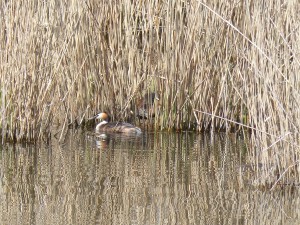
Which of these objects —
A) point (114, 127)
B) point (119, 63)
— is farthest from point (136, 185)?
point (119, 63)

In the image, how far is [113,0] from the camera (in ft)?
27.7

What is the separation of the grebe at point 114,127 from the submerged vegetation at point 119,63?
23 centimetres

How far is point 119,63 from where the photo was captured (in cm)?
848

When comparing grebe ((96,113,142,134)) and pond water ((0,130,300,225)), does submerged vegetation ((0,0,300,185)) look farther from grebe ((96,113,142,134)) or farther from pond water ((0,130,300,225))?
pond water ((0,130,300,225))

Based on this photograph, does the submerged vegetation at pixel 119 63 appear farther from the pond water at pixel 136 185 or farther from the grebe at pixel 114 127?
the pond water at pixel 136 185

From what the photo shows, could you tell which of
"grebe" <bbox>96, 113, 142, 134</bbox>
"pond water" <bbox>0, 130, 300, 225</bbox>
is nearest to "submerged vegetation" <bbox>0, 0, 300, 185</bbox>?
"grebe" <bbox>96, 113, 142, 134</bbox>

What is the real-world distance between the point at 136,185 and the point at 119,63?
108 inches

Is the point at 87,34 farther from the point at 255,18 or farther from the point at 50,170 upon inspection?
the point at 255,18

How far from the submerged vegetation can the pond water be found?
45 cm

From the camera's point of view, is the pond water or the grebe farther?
the grebe

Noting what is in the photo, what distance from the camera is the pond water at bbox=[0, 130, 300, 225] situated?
202 inches

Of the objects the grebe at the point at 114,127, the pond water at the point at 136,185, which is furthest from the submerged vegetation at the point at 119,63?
the pond water at the point at 136,185

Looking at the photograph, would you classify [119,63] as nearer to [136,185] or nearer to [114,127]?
[114,127]

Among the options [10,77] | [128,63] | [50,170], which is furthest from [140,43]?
[50,170]
